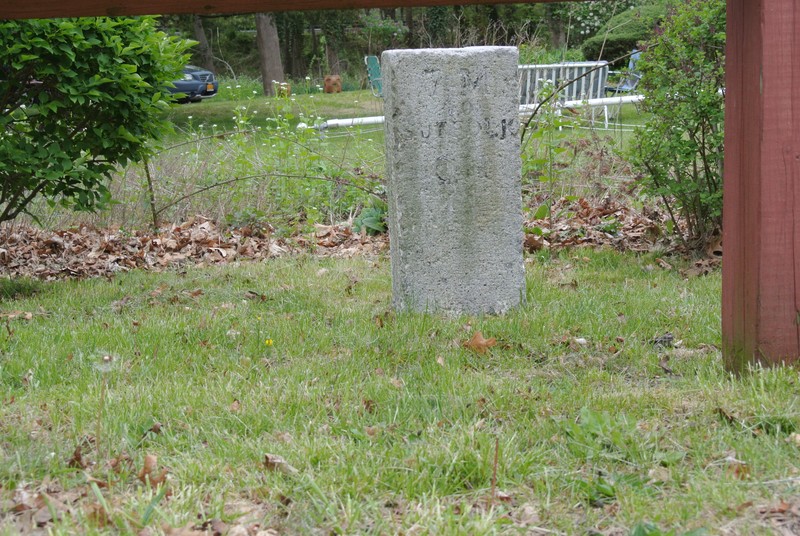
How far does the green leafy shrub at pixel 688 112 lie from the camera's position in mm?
5906

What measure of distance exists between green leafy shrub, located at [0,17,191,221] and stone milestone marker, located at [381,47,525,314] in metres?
2.19

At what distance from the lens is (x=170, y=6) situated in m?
3.45

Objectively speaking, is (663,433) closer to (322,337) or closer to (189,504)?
(189,504)

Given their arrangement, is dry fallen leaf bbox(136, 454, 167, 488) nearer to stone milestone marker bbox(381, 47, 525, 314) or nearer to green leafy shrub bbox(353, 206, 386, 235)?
stone milestone marker bbox(381, 47, 525, 314)

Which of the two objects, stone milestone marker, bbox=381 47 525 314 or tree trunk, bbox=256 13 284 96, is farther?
tree trunk, bbox=256 13 284 96

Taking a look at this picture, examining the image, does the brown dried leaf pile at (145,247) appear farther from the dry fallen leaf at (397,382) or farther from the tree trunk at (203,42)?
the tree trunk at (203,42)

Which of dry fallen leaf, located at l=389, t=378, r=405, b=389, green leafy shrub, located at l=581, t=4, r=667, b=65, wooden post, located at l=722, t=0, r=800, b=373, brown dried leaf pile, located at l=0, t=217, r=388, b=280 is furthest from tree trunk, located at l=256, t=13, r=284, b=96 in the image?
wooden post, located at l=722, t=0, r=800, b=373

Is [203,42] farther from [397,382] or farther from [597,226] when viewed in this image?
[397,382]

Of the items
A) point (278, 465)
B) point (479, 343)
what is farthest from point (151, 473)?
point (479, 343)

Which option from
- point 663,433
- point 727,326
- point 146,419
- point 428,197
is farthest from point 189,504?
point 428,197

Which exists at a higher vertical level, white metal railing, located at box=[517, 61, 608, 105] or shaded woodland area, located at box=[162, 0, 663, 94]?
shaded woodland area, located at box=[162, 0, 663, 94]

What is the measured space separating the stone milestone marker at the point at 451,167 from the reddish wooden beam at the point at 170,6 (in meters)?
Result: 1.26

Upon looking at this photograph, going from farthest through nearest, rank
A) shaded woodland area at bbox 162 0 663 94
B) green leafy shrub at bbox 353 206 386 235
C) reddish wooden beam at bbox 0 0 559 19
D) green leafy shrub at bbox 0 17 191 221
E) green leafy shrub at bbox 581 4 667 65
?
shaded woodland area at bbox 162 0 663 94 → green leafy shrub at bbox 581 4 667 65 → green leafy shrub at bbox 353 206 386 235 → green leafy shrub at bbox 0 17 191 221 → reddish wooden beam at bbox 0 0 559 19

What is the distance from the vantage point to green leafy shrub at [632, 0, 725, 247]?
591 cm
